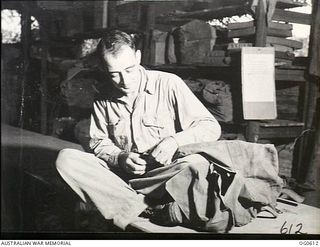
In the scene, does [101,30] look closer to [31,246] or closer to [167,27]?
[167,27]

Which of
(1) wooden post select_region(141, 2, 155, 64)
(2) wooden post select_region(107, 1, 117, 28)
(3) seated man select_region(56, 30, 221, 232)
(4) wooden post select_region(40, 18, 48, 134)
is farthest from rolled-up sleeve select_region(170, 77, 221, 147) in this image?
(4) wooden post select_region(40, 18, 48, 134)

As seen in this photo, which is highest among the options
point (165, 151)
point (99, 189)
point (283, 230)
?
point (165, 151)

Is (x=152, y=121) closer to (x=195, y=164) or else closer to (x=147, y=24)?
(x=195, y=164)

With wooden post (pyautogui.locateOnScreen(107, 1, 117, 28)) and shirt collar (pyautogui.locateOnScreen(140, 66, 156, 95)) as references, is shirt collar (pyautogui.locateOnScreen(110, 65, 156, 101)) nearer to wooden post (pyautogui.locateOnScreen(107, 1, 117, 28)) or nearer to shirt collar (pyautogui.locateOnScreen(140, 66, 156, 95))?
shirt collar (pyautogui.locateOnScreen(140, 66, 156, 95))

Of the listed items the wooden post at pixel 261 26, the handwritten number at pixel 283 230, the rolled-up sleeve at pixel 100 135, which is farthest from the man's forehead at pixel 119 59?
the handwritten number at pixel 283 230

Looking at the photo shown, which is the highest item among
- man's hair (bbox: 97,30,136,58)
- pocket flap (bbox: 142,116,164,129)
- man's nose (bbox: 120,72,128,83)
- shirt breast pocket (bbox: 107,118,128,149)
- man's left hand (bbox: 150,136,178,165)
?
man's hair (bbox: 97,30,136,58)

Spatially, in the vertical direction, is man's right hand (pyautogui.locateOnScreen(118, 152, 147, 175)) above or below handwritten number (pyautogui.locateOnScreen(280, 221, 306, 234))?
above

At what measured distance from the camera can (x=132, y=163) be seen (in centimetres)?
109

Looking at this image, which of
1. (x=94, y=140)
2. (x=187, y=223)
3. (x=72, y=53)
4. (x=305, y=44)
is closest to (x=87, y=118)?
(x=94, y=140)

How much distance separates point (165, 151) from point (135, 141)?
0.09 m

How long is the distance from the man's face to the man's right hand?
191mm

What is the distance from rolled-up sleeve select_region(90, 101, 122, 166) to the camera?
3.62 ft

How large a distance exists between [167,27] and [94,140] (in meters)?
0.39

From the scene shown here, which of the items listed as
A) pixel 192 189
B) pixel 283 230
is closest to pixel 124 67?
pixel 192 189
